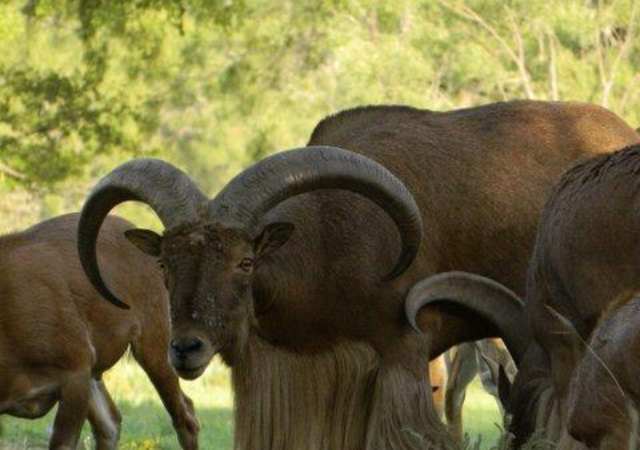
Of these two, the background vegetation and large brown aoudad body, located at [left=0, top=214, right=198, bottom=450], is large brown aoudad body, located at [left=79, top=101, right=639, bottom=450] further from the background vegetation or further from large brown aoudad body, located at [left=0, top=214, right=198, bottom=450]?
the background vegetation

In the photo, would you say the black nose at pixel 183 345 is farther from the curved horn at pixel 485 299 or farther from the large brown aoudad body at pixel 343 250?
the curved horn at pixel 485 299

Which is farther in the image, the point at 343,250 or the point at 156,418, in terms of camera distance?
the point at 156,418

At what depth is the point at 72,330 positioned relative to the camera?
11422 millimetres

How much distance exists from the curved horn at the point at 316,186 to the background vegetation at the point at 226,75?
383 cm

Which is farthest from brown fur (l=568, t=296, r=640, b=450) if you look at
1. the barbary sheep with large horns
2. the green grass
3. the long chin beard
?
the green grass

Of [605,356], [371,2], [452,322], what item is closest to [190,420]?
[452,322]

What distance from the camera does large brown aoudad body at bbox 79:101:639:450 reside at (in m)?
8.91

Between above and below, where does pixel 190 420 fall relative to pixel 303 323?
below

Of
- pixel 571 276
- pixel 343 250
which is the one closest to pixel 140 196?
pixel 343 250

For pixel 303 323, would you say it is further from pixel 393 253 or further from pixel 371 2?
pixel 371 2

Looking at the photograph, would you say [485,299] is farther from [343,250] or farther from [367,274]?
[343,250]

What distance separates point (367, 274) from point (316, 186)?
681 mm

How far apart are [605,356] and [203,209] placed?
3338 millimetres

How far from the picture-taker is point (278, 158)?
9.23m
